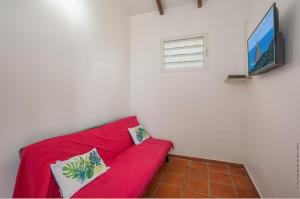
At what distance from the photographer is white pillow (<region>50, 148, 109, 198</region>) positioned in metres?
1.27

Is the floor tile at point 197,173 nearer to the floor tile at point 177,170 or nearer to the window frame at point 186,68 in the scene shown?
the floor tile at point 177,170

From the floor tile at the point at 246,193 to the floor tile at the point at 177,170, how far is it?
0.75 meters

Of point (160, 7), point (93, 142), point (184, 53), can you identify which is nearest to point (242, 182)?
point (93, 142)

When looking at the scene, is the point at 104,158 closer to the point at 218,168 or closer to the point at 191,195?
the point at 191,195

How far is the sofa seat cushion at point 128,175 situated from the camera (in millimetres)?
1310

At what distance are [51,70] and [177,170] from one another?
7.60 ft

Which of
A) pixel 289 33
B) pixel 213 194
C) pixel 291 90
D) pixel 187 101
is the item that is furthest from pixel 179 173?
pixel 289 33

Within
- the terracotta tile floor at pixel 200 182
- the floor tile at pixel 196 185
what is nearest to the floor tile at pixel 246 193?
the terracotta tile floor at pixel 200 182

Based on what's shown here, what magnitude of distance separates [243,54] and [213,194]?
225 centimetres

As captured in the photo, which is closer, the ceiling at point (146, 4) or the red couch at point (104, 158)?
the red couch at point (104, 158)

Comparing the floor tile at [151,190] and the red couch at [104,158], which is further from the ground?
the red couch at [104,158]

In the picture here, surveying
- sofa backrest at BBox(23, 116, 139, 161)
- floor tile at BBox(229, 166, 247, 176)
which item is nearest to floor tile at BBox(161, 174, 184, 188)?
sofa backrest at BBox(23, 116, 139, 161)

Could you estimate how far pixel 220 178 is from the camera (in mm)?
2209

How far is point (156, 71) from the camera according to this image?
3.07 metres
